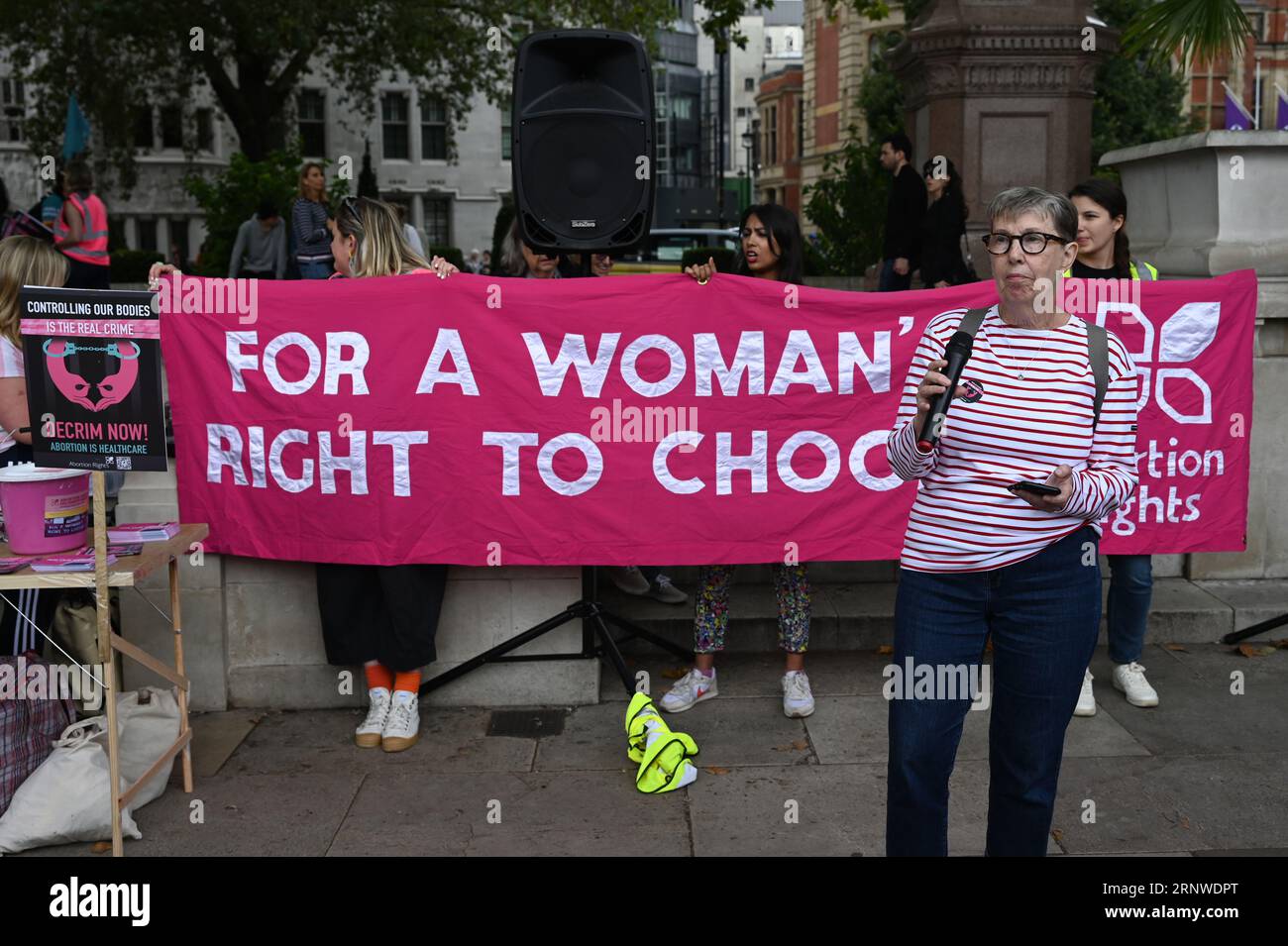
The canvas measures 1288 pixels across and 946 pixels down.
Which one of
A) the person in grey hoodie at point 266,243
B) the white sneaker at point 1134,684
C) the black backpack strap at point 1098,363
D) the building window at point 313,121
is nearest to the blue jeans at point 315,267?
the person in grey hoodie at point 266,243

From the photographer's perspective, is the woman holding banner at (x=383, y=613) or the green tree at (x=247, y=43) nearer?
the woman holding banner at (x=383, y=613)

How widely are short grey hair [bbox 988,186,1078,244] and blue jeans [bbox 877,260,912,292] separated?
6932mm

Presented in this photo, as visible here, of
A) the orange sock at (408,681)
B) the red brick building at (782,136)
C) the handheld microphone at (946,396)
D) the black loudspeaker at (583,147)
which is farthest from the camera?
the red brick building at (782,136)

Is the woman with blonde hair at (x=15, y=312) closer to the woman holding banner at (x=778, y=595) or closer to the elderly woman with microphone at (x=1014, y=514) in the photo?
the woman holding banner at (x=778, y=595)

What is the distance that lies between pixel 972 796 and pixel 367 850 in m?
2.21

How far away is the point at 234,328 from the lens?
594 cm

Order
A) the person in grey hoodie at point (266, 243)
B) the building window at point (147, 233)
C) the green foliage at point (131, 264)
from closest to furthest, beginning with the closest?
the person in grey hoodie at point (266, 243), the green foliage at point (131, 264), the building window at point (147, 233)

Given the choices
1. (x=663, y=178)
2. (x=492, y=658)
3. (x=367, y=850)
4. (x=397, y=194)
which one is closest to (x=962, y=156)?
(x=492, y=658)

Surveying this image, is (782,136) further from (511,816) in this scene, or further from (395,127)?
(511,816)

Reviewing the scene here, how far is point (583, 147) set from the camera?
667cm

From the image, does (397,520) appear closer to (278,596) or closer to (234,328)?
(278,596)

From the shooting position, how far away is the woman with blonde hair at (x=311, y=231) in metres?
12.3

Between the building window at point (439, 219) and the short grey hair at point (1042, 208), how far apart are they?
152 feet

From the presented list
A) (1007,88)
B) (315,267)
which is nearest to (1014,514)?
(1007,88)
